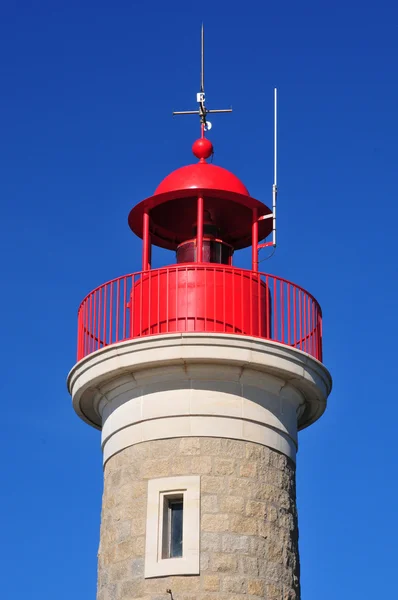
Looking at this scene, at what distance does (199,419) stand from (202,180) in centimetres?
281

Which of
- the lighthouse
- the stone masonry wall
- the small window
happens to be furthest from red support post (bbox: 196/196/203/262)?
the small window

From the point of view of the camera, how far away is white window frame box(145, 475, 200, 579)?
14.8m

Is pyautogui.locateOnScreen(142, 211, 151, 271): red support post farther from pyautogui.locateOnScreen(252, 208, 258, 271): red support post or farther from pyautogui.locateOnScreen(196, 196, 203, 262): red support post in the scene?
pyautogui.locateOnScreen(252, 208, 258, 271): red support post

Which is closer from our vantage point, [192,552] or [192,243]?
[192,552]

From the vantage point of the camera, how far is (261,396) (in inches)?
623

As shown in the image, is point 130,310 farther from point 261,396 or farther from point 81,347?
point 261,396

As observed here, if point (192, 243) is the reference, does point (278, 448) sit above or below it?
below

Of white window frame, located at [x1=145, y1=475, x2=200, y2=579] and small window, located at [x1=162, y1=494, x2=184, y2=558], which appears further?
small window, located at [x1=162, y1=494, x2=184, y2=558]

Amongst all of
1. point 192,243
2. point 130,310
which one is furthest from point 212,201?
point 130,310

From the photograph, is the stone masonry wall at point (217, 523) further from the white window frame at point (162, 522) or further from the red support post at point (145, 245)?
the red support post at point (145, 245)

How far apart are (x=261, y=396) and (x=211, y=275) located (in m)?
1.43

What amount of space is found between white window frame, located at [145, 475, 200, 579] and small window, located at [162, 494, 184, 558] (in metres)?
0.05

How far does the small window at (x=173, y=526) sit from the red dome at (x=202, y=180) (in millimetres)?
3563

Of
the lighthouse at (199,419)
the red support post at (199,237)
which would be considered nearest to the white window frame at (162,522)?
the lighthouse at (199,419)
